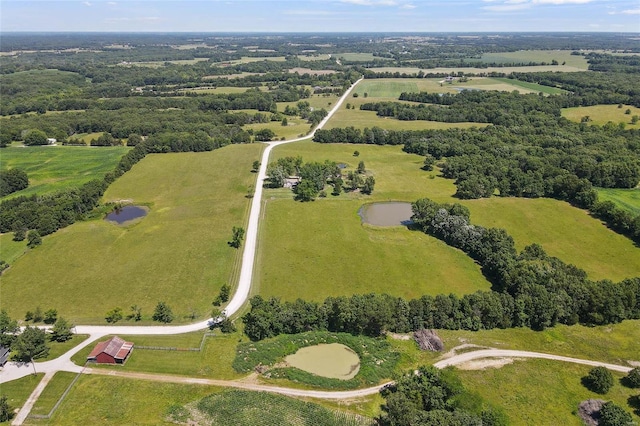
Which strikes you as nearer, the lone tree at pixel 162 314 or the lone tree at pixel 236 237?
the lone tree at pixel 162 314

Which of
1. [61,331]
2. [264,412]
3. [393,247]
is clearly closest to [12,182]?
[61,331]

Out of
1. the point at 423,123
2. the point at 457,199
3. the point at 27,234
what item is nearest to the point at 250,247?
the point at 27,234

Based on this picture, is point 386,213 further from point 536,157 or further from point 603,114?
point 603,114

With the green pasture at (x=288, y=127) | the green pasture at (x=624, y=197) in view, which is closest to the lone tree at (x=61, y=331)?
the green pasture at (x=288, y=127)

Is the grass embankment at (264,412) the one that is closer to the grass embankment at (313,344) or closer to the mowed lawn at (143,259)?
the grass embankment at (313,344)

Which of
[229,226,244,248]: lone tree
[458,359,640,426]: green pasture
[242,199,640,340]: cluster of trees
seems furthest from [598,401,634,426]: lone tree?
[229,226,244,248]: lone tree

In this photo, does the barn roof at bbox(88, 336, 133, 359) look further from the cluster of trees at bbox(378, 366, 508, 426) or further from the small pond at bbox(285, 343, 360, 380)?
the cluster of trees at bbox(378, 366, 508, 426)

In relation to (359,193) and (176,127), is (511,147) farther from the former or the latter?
(176,127)
